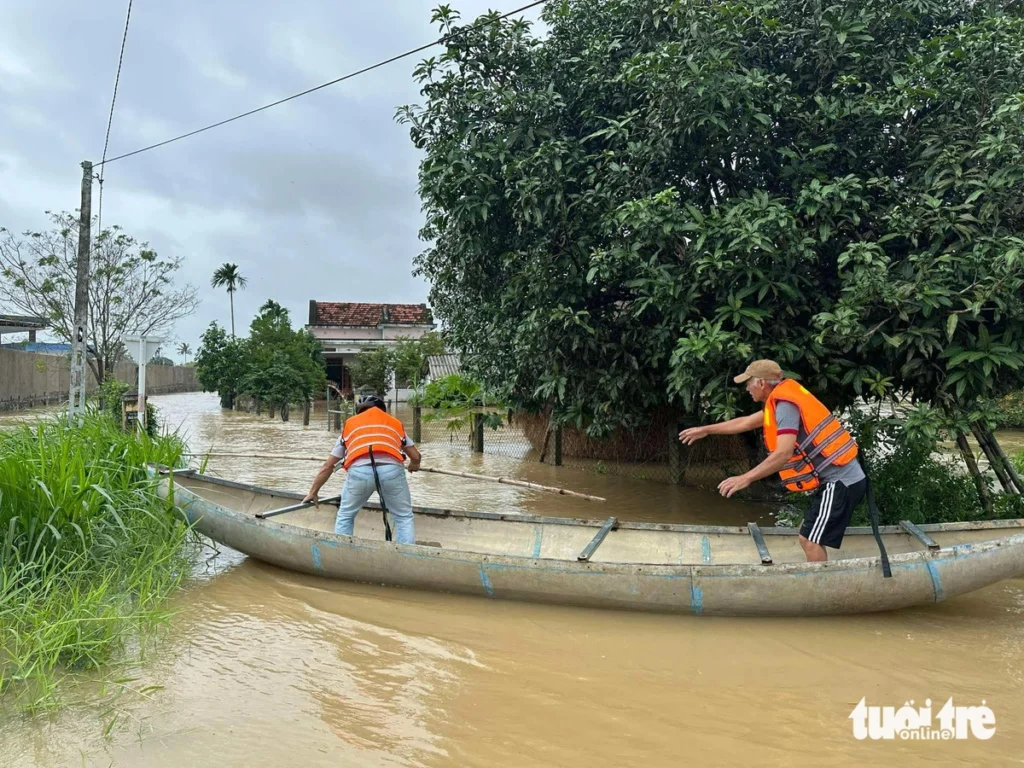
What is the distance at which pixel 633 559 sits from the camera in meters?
6.08

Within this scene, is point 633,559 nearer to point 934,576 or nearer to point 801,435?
point 801,435

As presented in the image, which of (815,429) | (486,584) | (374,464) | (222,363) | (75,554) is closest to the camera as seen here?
(815,429)

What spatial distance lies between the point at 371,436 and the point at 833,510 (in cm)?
337

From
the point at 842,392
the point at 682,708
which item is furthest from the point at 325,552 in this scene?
the point at 842,392

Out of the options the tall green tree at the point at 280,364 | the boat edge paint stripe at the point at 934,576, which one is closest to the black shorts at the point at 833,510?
the boat edge paint stripe at the point at 934,576

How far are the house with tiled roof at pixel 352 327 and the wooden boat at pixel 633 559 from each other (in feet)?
81.2

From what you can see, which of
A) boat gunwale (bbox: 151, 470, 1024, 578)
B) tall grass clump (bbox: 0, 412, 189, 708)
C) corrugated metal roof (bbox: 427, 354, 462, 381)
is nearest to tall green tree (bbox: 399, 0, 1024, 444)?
boat gunwale (bbox: 151, 470, 1024, 578)

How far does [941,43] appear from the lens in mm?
6277

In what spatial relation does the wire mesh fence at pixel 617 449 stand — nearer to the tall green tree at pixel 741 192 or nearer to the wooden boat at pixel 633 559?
the tall green tree at pixel 741 192

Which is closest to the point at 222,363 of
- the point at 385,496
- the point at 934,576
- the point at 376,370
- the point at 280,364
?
the point at 280,364

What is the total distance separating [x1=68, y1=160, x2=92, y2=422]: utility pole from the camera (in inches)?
464

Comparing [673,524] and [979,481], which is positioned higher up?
[979,481]

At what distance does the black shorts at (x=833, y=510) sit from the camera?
4.93m

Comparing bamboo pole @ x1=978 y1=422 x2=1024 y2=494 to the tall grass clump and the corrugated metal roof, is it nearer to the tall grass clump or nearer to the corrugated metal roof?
the tall grass clump
